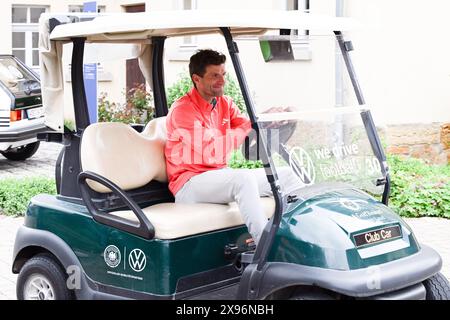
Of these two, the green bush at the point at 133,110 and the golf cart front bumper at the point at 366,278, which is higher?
the green bush at the point at 133,110

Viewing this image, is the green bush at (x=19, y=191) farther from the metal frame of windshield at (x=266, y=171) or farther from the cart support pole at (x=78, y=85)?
the metal frame of windshield at (x=266, y=171)

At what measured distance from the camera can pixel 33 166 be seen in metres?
11.8

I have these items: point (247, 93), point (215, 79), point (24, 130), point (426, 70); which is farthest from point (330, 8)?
point (247, 93)

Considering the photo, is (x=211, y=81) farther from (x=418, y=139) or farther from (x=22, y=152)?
(x=22, y=152)

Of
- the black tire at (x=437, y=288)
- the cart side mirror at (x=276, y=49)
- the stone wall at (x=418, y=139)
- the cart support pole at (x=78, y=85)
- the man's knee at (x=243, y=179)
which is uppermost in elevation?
the cart side mirror at (x=276, y=49)

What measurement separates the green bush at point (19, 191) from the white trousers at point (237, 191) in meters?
3.81

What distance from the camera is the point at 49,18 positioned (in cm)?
466

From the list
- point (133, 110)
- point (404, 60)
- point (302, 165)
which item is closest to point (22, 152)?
point (133, 110)

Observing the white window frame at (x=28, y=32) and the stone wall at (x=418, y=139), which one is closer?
the stone wall at (x=418, y=139)

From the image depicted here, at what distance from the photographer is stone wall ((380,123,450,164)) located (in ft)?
33.4

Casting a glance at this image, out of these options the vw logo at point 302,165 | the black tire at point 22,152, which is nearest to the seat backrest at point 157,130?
the vw logo at point 302,165

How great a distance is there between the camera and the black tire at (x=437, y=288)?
167 inches
